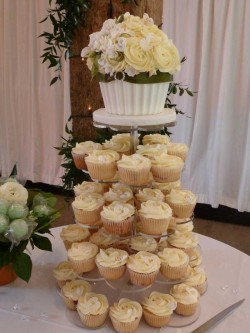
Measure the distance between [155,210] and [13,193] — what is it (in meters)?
0.47

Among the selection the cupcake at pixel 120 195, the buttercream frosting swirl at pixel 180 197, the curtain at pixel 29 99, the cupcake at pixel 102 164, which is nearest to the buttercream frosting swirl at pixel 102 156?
the cupcake at pixel 102 164

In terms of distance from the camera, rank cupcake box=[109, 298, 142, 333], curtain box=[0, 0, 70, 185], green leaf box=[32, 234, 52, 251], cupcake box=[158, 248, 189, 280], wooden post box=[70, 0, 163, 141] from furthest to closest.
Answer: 1. curtain box=[0, 0, 70, 185]
2. wooden post box=[70, 0, 163, 141]
3. green leaf box=[32, 234, 52, 251]
4. cupcake box=[158, 248, 189, 280]
5. cupcake box=[109, 298, 142, 333]

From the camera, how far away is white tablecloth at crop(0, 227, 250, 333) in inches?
43.8

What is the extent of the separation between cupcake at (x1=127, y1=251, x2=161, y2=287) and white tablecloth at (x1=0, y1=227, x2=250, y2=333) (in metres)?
0.15

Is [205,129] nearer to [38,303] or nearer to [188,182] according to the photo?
[188,182]

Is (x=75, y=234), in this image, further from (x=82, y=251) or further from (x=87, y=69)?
(x=87, y=69)

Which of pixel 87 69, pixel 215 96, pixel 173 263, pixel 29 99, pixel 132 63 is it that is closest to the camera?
pixel 132 63

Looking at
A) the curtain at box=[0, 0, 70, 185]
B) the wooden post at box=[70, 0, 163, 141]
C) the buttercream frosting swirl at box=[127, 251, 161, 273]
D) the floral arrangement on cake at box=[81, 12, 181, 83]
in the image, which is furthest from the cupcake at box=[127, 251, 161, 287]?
the curtain at box=[0, 0, 70, 185]

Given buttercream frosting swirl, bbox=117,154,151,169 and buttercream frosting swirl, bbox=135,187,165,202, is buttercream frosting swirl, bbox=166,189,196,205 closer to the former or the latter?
buttercream frosting swirl, bbox=135,187,165,202

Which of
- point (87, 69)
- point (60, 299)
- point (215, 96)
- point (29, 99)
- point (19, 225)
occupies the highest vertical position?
point (87, 69)

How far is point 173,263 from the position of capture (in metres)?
1.16

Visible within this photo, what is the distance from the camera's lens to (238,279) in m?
1.35

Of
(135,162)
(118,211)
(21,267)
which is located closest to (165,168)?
(135,162)

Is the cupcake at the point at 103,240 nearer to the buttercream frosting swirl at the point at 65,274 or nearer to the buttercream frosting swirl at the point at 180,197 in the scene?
the buttercream frosting swirl at the point at 65,274
